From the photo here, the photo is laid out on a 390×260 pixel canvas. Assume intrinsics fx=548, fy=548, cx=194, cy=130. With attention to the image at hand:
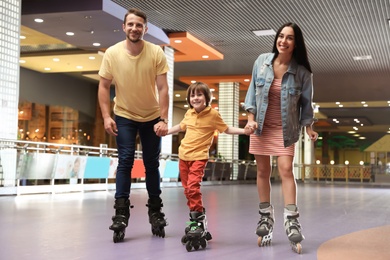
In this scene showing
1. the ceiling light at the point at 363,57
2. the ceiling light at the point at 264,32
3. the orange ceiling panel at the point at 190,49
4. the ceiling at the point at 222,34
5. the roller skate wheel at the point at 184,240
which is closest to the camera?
the roller skate wheel at the point at 184,240

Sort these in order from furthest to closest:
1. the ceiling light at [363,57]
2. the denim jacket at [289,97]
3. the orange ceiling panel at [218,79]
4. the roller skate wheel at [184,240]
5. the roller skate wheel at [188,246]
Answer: the orange ceiling panel at [218,79], the ceiling light at [363,57], the denim jacket at [289,97], the roller skate wheel at [184,240], the roller skate wheel at [188,246]

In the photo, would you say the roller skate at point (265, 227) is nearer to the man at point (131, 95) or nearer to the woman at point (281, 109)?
the woman at point (281, 109)

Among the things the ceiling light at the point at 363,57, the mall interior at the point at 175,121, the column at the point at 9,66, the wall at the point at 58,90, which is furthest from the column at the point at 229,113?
the column at the point at 9,66

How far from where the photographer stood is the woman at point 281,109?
10.9ft

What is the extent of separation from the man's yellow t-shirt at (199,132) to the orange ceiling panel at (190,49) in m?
10.4

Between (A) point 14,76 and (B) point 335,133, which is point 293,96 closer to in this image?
(A) point 14,76

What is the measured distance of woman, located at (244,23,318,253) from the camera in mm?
3334

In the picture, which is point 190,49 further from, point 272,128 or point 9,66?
point 272,128

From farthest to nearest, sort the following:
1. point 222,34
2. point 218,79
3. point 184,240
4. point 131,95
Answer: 1. point 218,79
2. point 222,34
3. point 131,95
4. point 184,240

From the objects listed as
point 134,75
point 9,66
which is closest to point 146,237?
point 134,75

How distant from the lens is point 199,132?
351 cm

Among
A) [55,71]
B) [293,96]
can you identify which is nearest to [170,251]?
[293,96]

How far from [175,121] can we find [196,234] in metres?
24.8

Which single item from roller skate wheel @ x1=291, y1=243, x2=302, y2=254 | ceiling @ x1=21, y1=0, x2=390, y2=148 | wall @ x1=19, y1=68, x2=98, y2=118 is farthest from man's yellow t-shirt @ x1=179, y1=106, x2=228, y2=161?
wall @ x1=19, y1=68, x2=98, y2=118
